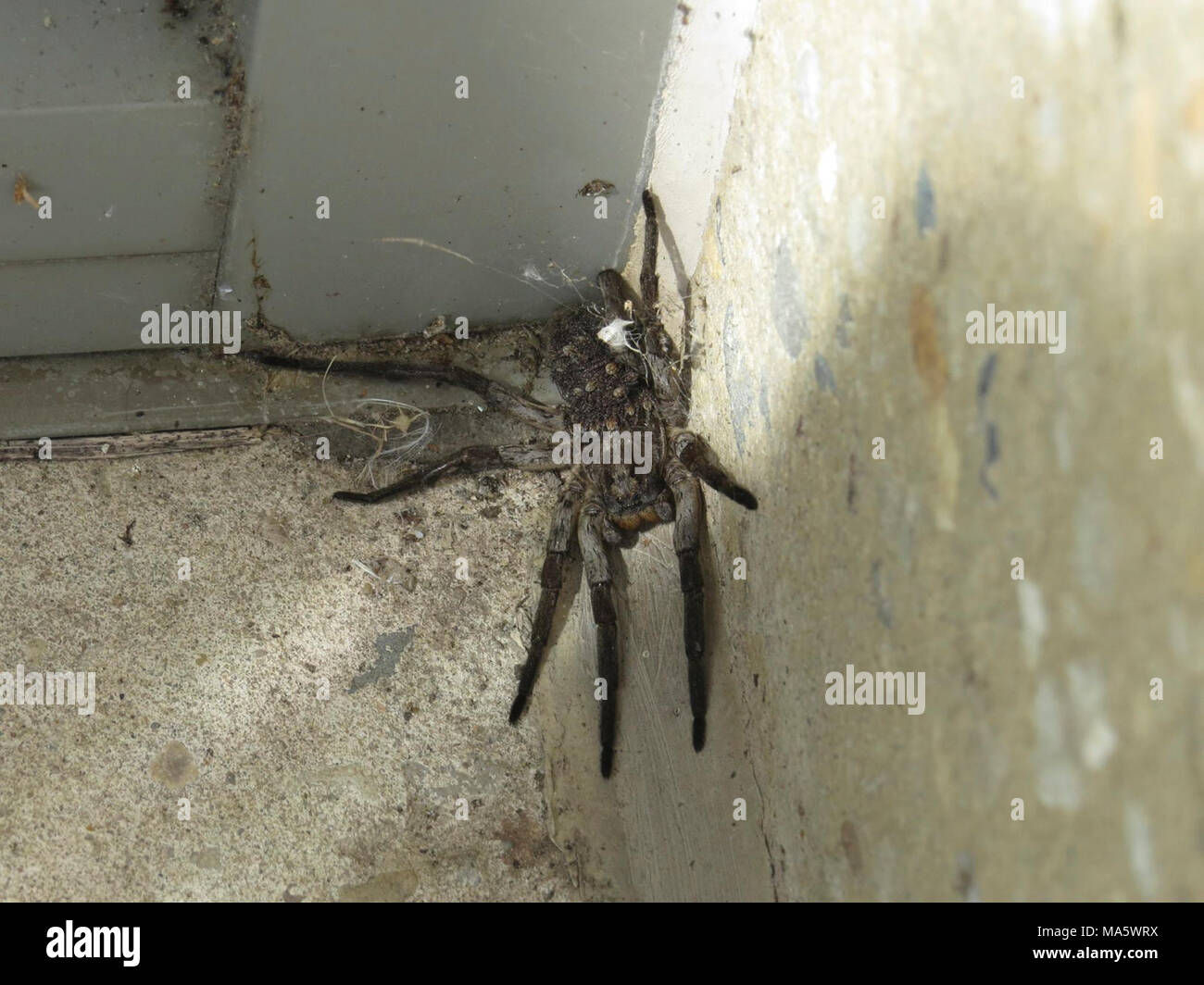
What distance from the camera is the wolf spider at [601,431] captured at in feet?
7.43

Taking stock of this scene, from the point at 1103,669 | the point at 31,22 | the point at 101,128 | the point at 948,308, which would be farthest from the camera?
the point at 101,128

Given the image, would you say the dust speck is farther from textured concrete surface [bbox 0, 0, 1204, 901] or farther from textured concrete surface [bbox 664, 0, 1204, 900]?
textured concrete surface [bbox 664, 0, 1204, 900]

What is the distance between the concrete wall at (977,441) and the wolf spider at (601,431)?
38cm

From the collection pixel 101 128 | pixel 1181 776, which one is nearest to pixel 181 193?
pixel 101 128

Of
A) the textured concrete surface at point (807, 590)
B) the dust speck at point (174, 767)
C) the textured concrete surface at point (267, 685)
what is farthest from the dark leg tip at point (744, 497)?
the dust speck at point (174, 767)

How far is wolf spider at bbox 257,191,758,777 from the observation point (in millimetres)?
2266

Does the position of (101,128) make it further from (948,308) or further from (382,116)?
(948,308)

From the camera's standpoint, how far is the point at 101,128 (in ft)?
6.08

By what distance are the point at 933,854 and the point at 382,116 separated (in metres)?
1.64

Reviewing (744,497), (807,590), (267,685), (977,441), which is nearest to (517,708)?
(267,685)

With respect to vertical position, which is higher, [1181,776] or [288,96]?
[288,96]

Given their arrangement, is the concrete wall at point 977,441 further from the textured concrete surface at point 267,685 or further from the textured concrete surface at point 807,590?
the textured concrete surface at point 267,685

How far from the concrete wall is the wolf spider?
378mm

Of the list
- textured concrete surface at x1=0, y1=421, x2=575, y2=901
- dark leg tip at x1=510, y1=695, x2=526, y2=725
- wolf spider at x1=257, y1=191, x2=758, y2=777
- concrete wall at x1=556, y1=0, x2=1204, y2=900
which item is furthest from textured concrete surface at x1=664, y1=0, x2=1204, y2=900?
textured concrete surface at x1=0, y1=421, x2=575, y2=901
